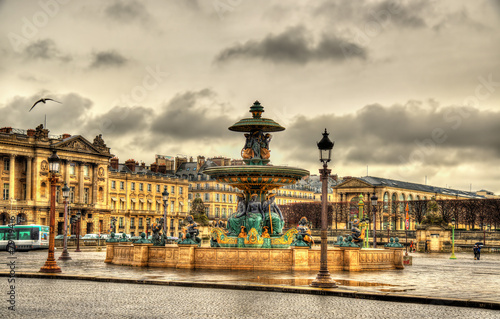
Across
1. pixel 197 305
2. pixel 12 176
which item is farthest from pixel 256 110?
pixel 12 176

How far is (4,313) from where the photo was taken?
12898mm

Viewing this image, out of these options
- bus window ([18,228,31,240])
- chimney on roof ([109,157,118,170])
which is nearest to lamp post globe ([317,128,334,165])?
bus window ([18,228,31,240])

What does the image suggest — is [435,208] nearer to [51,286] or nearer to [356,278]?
[356,278]

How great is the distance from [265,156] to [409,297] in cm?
1530

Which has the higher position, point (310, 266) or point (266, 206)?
point (266, 206)

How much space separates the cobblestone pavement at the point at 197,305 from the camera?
1329 cm

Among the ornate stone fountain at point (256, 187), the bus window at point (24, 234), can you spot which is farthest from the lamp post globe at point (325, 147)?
the bus window at point (24, 234)

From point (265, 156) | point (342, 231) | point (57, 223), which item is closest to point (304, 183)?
point (342, 231)

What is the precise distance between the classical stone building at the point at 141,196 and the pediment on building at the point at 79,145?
6.66 meters

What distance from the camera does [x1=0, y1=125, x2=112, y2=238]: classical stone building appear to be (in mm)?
93312

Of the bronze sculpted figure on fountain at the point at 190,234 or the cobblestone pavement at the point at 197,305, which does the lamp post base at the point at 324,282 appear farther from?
the bronze sculpted figure on fountain at the point at 190,234

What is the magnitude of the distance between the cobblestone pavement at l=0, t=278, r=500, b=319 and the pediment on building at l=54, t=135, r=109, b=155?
85.0m

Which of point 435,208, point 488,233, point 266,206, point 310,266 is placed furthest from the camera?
point 488,233

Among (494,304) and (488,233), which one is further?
(488,233)
